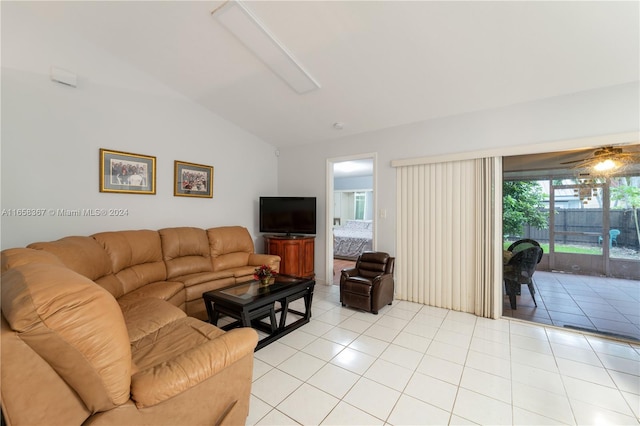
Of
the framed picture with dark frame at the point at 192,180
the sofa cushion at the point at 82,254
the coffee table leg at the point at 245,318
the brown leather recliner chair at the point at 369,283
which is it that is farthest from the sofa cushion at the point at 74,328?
the framed picture with dark frame at the point at 192,180

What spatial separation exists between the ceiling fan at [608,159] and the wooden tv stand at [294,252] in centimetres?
381

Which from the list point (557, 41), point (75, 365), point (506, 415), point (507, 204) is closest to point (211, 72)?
point (75, 365)

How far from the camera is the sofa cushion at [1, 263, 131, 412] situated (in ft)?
2.93

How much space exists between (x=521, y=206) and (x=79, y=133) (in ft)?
17.5

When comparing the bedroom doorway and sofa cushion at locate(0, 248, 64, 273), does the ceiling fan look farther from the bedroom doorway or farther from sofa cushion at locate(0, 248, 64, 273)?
sofa cushion at locate(0, 248, 64, 273)

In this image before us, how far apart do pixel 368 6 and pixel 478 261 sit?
313cm

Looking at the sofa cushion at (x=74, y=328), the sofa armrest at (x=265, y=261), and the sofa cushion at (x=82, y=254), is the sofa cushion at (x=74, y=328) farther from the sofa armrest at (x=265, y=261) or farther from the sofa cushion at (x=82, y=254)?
the sofa armrest at (x=265, y=261)

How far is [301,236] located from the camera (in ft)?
15.9

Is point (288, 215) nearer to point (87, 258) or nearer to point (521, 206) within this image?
→ point (87, 258)

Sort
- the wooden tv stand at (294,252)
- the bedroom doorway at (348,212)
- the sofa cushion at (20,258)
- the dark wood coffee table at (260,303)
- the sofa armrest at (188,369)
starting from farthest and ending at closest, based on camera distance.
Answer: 1. the bedroom doorway at (348,212)
2. the wooden tv stand at (294,252)
3. the dark wood coffee table at (260,303)
4. the sofa cushion at (20,258)
5. the sofa armrest at (188,369)

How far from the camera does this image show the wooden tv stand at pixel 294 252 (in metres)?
4.48

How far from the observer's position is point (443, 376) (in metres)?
2.17

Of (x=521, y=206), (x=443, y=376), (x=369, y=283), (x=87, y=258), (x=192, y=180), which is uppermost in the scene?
(x=192, y=180)

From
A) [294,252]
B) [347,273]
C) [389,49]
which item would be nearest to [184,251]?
[294,252]
